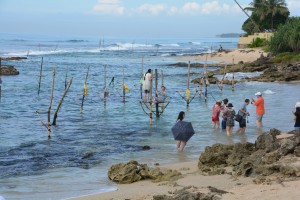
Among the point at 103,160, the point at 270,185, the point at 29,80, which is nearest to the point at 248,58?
the point at 29,80

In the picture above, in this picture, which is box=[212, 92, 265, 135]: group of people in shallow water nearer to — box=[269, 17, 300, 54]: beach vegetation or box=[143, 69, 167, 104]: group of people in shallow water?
box=[143, 69, 167, 104]: group of people in shallow water

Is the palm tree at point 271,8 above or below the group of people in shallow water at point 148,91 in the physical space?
above

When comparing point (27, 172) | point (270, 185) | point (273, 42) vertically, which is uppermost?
point (273, 42)

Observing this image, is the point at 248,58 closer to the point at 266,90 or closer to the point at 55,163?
the point at 266,90

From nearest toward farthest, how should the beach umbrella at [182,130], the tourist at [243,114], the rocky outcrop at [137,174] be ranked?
the rocky outcrop at [137,174] → the beach umbrella at [182,130] → the tourist at [243,114]

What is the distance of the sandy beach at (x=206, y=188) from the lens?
855 centimetres

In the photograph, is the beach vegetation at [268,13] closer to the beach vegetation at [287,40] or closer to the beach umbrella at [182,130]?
the beach vegetation at [287,40]

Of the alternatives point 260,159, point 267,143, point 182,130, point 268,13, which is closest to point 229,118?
point 182,130

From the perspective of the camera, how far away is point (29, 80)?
43.3m

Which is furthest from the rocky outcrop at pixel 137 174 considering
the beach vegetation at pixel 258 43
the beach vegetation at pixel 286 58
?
the beach vegetation at pixel 258 43

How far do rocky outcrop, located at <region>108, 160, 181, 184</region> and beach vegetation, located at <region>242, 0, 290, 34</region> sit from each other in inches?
2453

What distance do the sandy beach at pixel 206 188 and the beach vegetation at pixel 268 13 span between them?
62.8 metres

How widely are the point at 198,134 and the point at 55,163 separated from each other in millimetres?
6053

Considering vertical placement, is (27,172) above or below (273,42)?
below
